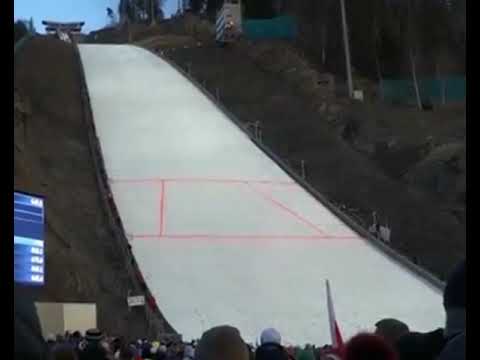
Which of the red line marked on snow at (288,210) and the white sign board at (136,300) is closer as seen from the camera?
the white sign board at (136,300)

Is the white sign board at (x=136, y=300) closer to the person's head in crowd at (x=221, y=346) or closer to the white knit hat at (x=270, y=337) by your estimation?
the white knit hat at (x=270, y=337)

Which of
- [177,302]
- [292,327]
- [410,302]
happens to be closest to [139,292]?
[177,302]

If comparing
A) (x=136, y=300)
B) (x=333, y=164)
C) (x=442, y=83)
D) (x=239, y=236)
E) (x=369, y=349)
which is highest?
(x=442, y=83)

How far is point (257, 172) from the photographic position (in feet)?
77.8

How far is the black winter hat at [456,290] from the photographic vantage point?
8.01 feet

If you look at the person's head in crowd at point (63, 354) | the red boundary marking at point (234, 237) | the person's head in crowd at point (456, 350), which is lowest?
the red boundary marking at point (234, 237)

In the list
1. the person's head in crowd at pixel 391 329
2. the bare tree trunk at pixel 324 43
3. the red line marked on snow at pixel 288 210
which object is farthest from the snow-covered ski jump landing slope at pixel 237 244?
the bare tree trunk at pixel 324 43

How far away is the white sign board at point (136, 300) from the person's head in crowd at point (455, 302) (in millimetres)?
12373

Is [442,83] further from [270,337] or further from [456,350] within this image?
[456,350]

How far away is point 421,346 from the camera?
334cm

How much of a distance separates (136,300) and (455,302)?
12.6m

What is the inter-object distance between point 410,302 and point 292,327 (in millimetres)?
2383

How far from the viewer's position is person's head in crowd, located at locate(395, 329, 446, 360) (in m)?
3.32

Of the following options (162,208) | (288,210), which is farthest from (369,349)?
(288,210)
